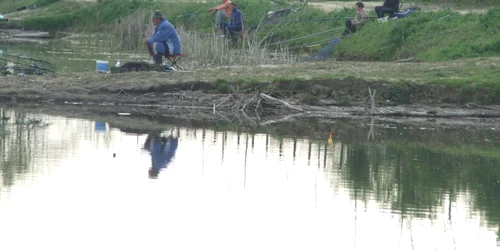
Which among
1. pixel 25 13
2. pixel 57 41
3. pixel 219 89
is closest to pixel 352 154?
pixel 219 89

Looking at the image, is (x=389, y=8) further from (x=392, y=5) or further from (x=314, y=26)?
(x=314, y=26)

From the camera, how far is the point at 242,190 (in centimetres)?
1228

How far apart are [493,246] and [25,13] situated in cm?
3857

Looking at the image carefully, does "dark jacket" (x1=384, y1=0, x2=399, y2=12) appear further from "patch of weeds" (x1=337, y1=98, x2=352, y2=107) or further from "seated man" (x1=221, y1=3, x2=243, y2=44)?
"patch of weeds" (x1=337, y1=98, x2=352, y2=107)

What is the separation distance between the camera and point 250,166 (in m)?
14.0

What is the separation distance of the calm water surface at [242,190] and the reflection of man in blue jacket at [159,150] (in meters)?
0.02

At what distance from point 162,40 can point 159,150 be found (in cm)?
630

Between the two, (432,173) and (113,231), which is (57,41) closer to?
(432,173)

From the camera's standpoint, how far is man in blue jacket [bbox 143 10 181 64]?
2112 cm

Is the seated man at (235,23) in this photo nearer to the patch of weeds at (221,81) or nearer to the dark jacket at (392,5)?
the dark jacket at (392,5)

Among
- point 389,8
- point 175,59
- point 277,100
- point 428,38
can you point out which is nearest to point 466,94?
point 277,100

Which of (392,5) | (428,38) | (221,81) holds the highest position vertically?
(392,5)

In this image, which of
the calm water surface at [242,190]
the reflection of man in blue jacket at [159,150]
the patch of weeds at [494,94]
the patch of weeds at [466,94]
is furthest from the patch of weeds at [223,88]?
the patch of weeds at [494,94]

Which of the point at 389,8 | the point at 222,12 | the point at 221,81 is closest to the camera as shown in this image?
the point at 221,81
